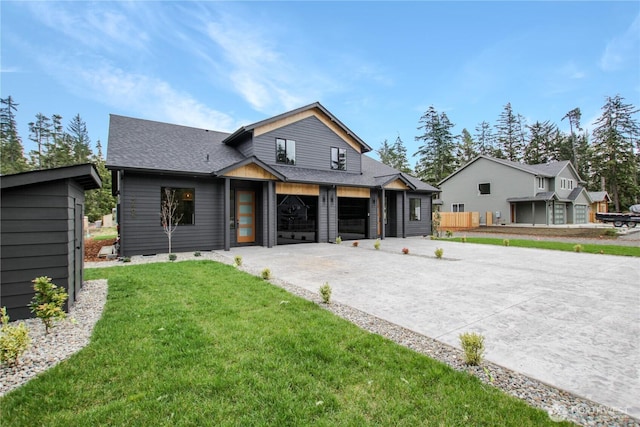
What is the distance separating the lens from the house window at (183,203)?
36.5ft

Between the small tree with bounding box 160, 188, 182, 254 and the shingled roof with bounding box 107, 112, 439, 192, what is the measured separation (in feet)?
3.29

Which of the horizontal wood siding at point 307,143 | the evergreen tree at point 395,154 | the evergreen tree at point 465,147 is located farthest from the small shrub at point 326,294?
the evergreen tree at point 465,147

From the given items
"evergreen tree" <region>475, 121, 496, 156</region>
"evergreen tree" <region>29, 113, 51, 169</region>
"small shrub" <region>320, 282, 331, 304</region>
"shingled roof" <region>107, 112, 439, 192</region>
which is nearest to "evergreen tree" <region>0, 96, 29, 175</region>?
"evergreen tree" <region>29, 113, 51, 169</region>

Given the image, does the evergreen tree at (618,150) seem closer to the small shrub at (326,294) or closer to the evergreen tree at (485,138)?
the evergreen tree at (485,138)

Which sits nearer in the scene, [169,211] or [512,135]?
[169,211]

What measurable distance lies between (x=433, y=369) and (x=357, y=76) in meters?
19.1

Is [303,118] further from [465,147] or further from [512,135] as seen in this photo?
[512,135]

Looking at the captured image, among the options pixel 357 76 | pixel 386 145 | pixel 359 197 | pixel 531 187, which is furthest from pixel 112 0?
pixel 386 145

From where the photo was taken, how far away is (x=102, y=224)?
28984mm

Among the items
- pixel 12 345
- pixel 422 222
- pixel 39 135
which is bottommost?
pixel 12 345

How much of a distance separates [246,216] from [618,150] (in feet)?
160

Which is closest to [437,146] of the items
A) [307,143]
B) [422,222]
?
[422,222]

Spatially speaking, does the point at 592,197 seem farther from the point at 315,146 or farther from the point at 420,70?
the point at 315,146

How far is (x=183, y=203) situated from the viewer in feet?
37.4
